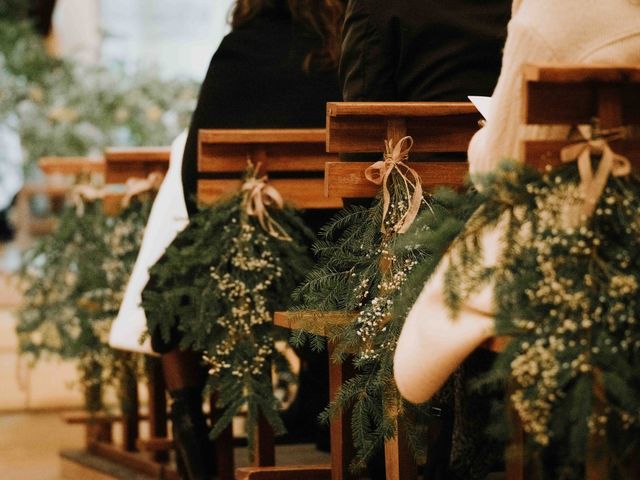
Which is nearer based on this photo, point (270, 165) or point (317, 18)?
point (270, 165)

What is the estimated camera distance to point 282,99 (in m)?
3.64

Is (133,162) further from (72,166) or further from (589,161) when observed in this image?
(589,161)

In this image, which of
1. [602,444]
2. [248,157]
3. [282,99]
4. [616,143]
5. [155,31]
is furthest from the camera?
[155,31]

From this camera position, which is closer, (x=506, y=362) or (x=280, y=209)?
(x=506, y=362)

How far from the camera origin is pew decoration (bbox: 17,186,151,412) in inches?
169

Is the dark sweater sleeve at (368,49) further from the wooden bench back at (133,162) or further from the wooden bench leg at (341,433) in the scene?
the wooden bench back at (133,162)

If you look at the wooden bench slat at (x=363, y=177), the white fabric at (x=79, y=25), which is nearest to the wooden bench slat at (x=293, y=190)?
the wooden bench slat at (x=363, y=177)

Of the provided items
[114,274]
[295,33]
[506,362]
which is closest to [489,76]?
[295,33]

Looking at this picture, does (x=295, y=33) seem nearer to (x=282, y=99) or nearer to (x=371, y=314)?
(x=282, y=99)

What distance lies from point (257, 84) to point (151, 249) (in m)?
0.56

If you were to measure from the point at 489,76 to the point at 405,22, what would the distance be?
0.25 metres

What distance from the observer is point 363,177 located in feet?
8.98

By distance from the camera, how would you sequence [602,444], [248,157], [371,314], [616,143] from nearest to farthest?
[602,444], [616,143], [371,314], [248,157]

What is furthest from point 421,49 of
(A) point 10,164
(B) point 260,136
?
(A) point 10,164
